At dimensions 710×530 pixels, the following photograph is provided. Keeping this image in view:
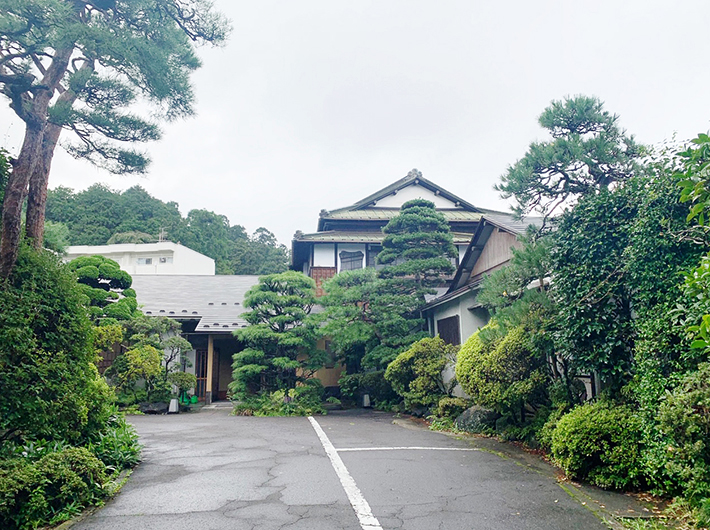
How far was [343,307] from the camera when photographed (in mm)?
13250

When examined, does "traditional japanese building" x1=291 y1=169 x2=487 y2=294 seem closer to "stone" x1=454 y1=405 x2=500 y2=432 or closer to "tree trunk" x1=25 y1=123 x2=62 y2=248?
"stone" x1=454 y1=405 x2=500 y2=432

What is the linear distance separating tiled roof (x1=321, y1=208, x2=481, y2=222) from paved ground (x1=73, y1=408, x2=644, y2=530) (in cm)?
1190

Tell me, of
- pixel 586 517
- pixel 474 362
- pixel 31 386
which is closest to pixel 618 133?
pixel 474 362

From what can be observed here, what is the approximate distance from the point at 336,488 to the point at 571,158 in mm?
5813

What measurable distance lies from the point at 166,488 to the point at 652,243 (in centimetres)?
575

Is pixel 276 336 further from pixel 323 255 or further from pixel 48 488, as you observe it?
pixel 48 488

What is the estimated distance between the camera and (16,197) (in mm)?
5418

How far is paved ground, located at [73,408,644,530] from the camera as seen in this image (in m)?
4.30

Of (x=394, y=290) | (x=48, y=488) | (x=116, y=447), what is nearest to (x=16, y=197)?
(x=48, y=488)

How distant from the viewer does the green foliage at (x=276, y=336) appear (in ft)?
41.7

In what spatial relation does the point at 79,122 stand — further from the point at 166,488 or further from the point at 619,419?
the point at 619,419

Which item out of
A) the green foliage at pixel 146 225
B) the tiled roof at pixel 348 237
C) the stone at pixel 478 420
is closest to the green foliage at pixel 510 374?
the stone at pixel 478 420

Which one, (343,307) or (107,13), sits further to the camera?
(343,307)

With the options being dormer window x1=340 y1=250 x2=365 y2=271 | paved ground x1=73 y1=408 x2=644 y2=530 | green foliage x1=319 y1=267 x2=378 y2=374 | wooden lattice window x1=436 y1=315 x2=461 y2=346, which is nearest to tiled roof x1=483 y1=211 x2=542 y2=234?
wooden lattice window x1=436 y1=315 x2=461 y2=346
